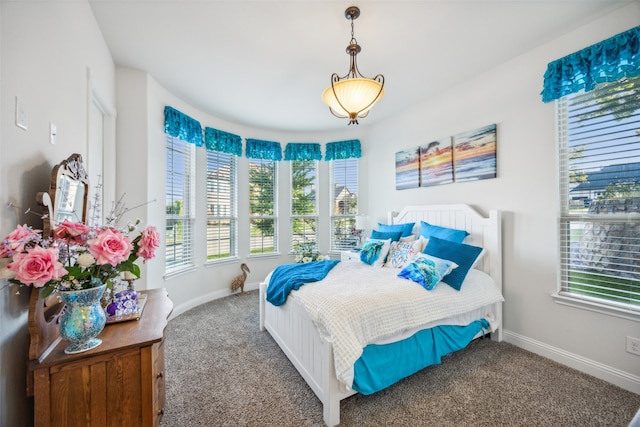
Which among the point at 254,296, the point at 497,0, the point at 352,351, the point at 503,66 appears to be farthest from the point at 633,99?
the point at 254,296

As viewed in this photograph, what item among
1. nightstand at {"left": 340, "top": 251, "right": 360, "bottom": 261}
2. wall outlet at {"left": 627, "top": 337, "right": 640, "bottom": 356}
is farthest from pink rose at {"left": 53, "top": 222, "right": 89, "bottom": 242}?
wall outlet at {"left": 627, "top": 337, "right": 640, "bottom": 356}

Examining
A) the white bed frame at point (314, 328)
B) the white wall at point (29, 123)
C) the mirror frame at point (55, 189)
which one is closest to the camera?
the white wall at point (29, 123)

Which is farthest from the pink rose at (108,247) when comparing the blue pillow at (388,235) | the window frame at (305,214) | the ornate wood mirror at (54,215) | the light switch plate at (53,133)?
the window frame at (305,214)

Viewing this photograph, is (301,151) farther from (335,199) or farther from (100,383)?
(100,383)

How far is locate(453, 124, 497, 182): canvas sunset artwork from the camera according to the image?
8.81ft

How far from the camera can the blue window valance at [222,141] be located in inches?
146

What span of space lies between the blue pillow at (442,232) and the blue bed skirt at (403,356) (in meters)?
0.90

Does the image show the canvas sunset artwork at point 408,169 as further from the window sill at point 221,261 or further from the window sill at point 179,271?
the window sill at point 179,271

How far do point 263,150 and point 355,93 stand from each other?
9.03 feet

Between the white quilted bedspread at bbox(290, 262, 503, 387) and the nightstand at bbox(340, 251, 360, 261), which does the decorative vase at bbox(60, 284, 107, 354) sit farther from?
the nightstand at bbox(340, 251, 360, 261)

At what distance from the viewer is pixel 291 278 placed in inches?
92.4

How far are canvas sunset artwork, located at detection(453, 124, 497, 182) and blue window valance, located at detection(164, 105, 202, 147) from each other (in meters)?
3.36

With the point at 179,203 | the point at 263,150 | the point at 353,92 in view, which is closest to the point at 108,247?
the point at 353,92

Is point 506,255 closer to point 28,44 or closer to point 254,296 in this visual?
point 254,296
